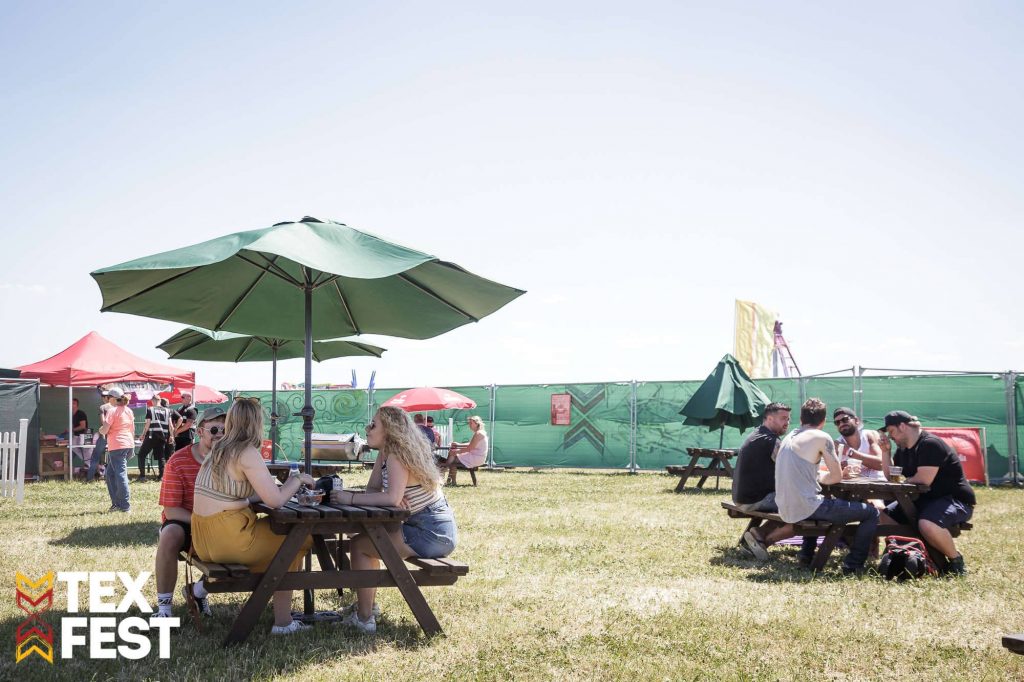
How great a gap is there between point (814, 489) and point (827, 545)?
46cm

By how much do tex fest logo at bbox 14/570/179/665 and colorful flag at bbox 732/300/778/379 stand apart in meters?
29.6

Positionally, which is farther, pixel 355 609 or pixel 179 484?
pixel 179 484

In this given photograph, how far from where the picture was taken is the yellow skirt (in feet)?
14.5

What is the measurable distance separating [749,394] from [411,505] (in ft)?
35.9

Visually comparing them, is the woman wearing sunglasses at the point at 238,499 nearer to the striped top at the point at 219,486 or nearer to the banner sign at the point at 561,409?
the striped top at the point at 219,486

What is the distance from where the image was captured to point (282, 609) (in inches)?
180

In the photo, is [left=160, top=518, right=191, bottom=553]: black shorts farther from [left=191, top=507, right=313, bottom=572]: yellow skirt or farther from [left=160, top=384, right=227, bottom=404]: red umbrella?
[left=160, top=384, right=227, bottom=404]: red umbrella

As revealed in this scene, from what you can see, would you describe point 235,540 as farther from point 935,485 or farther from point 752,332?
point 752,332

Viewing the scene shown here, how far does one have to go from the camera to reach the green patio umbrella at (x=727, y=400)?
14414 millimetres

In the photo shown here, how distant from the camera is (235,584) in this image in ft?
13.7

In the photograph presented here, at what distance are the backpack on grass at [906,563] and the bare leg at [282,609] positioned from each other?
438 cm

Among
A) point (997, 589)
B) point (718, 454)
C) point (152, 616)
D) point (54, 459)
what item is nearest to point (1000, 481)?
point (718, 454)

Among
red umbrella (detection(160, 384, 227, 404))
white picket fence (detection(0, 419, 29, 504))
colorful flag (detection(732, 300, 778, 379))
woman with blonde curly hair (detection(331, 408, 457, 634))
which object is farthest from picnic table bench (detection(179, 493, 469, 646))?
colorful flag (detection(732, 300, 778, 379))

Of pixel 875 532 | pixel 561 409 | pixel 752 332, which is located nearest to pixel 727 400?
pixel 561 409
